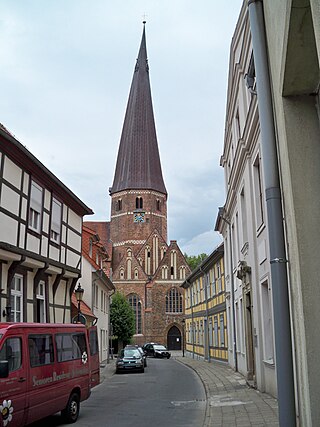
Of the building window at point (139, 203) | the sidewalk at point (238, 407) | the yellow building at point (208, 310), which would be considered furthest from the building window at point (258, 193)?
the building window at point (139, 203)

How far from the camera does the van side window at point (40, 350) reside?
943 cm

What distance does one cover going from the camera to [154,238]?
76188mm

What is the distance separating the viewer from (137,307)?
69.6m

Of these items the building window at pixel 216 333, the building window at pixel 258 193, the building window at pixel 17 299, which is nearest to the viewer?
the building window at pixel 258 193

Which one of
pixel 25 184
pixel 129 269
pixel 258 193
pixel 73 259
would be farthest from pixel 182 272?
pixel 258 193

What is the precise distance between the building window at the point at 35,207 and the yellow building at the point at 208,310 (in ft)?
44.2

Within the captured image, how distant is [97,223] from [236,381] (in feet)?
229

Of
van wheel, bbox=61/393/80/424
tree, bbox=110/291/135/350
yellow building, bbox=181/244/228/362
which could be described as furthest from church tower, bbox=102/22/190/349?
van wheel, bbox=61/393/80/424

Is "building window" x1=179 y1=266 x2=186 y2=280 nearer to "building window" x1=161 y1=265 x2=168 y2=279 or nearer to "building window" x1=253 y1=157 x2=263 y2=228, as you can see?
"building window" x1=161 y1=265 x2=168 y2=279

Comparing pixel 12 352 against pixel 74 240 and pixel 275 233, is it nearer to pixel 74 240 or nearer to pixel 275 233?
pixel 275 233

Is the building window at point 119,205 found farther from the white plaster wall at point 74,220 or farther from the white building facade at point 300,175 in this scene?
the white building facade at point 300,175

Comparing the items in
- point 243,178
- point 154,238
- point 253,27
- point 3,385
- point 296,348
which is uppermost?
point 154,238

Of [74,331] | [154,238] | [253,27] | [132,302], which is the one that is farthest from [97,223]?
[253,27]

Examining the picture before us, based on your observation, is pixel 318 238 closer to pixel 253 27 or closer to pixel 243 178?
pixel 253 27
